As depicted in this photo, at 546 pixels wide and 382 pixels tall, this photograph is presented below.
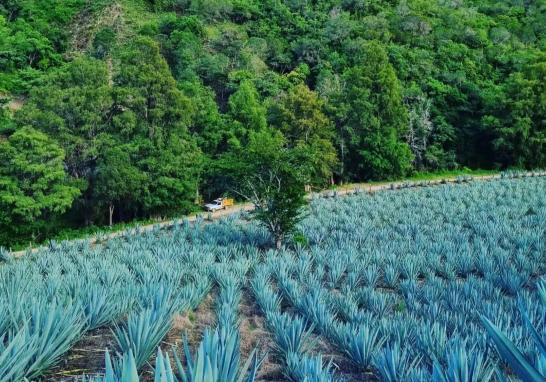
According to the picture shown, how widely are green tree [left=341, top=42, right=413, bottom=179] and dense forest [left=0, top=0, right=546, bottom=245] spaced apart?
0.10m

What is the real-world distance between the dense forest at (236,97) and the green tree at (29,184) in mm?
69

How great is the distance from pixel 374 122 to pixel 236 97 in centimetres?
948

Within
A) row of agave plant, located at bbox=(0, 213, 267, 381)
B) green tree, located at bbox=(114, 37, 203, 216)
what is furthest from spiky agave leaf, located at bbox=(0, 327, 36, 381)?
green tree, located at bbox=(114, 37, 203, 216)

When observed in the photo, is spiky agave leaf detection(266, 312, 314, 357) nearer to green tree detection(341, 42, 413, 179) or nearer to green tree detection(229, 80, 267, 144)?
green tree detection(229, 80, 267, 144)

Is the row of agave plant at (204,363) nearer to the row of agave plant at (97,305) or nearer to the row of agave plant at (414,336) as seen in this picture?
the row of agave plant at (97,305)

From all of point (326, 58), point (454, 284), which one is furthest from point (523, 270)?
point (326, 58)

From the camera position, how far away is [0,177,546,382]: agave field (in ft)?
11.7

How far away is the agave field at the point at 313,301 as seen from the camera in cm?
355

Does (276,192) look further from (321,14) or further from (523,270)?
(321,14)

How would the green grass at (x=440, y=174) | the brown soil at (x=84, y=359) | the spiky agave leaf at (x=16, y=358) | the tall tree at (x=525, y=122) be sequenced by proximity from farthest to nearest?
1. the tall tree at (x=525, y=122)
2. the green grass at (x=440, y=174)
3. the brown soil at (x=84, y=359)
4. the spiky agave leaf at (x=16, y=358)

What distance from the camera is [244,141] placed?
29281mm

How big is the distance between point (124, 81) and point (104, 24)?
2927 cm

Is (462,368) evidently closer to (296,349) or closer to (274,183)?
(296,349)

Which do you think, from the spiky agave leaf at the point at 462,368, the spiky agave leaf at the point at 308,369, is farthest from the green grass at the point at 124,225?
the spiky agave leaf at the point at 462,368
